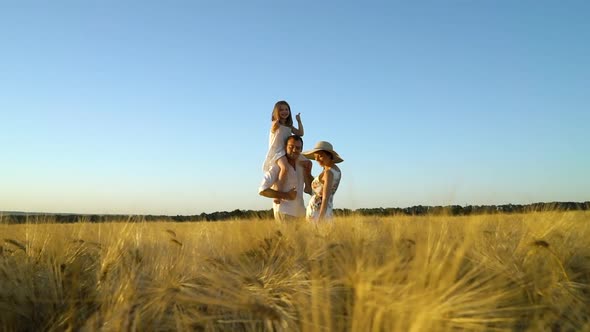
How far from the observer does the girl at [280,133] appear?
17.9 feet

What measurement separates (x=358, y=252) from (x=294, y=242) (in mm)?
665

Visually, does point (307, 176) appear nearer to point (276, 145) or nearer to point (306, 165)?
point (306, 165)

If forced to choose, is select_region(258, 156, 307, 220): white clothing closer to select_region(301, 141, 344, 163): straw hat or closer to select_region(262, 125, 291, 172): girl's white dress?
select_region(262, 125, 291, 172): girl's white dress

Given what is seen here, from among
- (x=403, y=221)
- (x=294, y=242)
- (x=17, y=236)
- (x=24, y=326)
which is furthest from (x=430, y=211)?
(x=17, y=236)

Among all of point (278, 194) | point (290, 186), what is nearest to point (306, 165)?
point (290, 186)

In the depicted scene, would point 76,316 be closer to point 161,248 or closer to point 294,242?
point 161,248

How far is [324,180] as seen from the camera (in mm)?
5266

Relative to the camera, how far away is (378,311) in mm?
1392

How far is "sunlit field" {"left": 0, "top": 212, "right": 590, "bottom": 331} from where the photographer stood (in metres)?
1.45

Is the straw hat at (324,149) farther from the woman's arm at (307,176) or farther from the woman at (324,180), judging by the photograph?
the woman's arm at (307,176)

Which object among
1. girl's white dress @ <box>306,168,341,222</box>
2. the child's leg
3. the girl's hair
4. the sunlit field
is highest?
the girl's hair

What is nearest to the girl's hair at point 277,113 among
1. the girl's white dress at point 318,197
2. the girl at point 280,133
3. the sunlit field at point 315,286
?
the girl at point 280,133

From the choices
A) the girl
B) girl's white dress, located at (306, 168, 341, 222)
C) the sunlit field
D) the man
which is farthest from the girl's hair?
the sunlit field

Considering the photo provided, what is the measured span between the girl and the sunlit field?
2764mm
